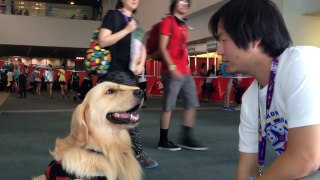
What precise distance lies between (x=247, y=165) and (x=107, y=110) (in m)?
1.02

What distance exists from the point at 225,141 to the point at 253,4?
12.2 feet

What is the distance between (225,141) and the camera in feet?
15.7

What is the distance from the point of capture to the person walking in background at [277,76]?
110 centimetres

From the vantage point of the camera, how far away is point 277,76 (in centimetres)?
124

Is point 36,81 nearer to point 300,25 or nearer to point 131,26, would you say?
point 300,25

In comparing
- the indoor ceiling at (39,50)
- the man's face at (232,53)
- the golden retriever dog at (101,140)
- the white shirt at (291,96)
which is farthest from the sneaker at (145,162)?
the indoor ceiling at (39,50)

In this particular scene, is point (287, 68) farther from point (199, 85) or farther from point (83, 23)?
point (83, 23)

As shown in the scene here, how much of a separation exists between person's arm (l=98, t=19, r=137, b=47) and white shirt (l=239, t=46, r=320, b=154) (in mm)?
1719

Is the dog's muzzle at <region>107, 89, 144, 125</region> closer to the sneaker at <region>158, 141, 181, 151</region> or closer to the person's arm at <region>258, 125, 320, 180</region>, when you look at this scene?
the person's arm at <region>258, 125, 320, 180</region>

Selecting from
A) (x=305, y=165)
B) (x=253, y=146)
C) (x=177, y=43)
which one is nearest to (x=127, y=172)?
(x=253, y=146)

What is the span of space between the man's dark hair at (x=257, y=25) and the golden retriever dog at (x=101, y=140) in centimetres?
118

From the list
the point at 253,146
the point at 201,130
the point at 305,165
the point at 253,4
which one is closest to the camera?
the point at 305,165

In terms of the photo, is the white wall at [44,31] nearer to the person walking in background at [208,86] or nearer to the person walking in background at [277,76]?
the person walking in background at [208,86]

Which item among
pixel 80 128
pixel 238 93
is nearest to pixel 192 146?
pixel 80 128
